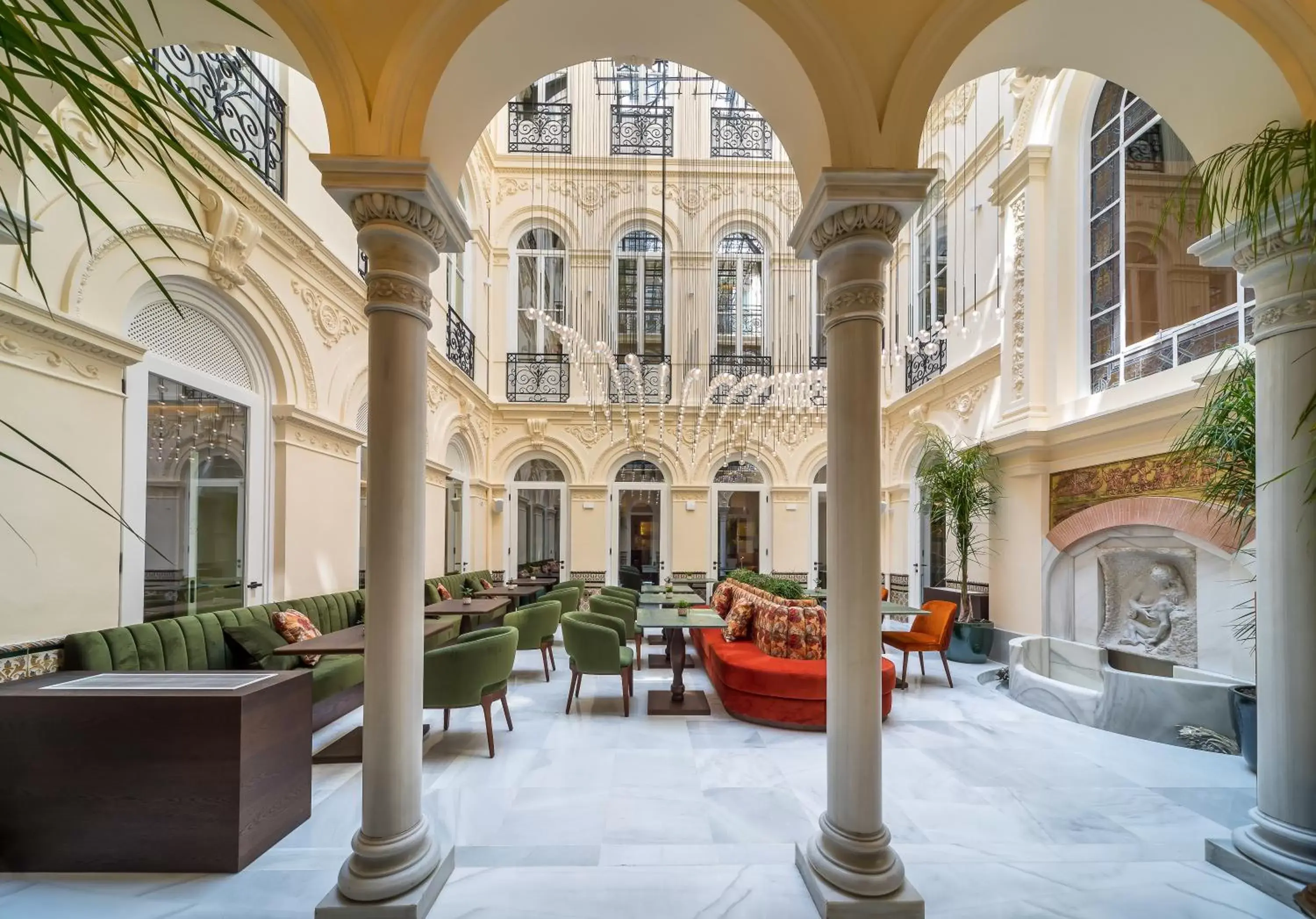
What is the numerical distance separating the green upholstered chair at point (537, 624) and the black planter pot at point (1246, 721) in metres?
4.79

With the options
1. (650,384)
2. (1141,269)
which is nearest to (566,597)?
(650,384)

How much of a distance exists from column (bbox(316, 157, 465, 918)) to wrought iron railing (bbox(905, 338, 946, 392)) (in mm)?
7642

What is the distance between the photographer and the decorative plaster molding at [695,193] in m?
11.7

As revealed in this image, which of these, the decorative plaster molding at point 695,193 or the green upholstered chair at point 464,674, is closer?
the green upholstered chair at point 464,674

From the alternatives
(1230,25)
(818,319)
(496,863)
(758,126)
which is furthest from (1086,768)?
(758,126)

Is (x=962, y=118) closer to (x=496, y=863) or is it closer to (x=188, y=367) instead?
(x=188, y=367)

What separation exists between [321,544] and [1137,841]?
238 inches

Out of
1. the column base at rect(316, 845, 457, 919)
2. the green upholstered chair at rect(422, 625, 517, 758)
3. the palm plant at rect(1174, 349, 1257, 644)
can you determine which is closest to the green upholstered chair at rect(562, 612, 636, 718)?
the green upholstered chair at rect(422, 625, 517, 758)

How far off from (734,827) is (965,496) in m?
5.24

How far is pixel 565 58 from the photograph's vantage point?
305 cm

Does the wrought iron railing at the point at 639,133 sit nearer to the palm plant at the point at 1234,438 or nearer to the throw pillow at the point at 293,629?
the throw pillow at the point at 293,629

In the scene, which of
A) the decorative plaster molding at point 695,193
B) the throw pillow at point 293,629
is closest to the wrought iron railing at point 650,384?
the decorative plaster molding at point 695,193

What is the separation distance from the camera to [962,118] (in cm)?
910

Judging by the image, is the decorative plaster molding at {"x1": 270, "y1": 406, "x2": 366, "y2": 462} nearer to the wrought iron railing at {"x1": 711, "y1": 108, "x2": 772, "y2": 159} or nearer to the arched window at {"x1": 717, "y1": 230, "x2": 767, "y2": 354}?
the arched window at {"x1": 717, "y1": 230, "x2": 767, "y2": 354}
